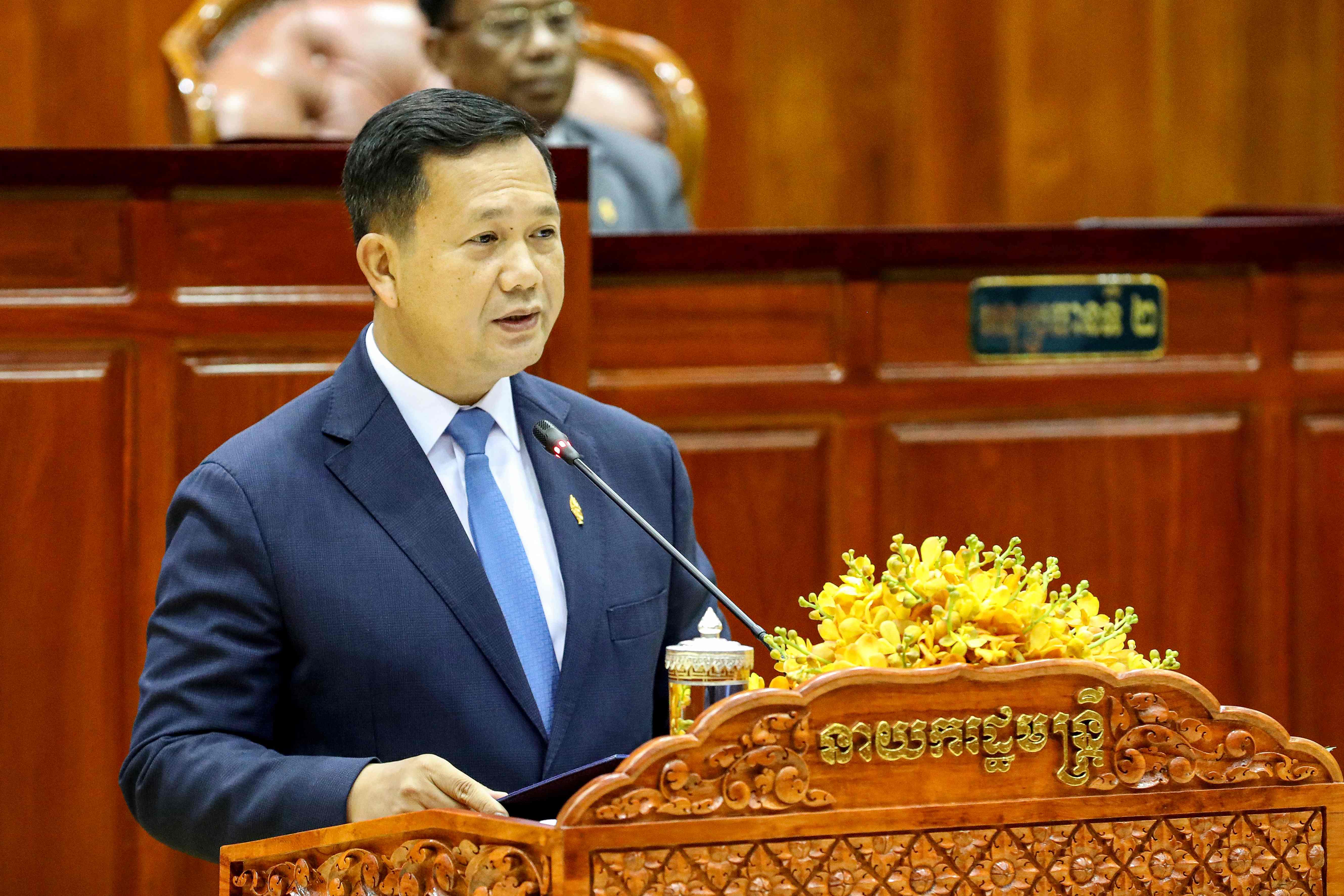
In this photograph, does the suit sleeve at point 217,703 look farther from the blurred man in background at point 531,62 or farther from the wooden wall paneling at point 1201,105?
the wooden wall paneling at point 1201,105

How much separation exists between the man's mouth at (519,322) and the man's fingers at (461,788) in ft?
1.31

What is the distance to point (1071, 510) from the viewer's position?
2721mm

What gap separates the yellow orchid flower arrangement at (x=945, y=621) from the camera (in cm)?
124

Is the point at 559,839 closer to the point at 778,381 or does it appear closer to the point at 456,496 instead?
the point at 456,496

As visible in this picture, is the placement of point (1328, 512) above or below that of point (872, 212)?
below

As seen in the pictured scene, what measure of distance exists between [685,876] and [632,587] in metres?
0.45

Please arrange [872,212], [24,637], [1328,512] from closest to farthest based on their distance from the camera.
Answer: [24,637], [1328,512], [872,212]

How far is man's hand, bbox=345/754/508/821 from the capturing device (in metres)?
1.22

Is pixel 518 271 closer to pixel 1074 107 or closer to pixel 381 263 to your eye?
pixel 381 263

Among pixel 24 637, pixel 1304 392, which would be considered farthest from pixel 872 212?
pixel 24 637

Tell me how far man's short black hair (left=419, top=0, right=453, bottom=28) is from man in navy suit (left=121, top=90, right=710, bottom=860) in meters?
1.54

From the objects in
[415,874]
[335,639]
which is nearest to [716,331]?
[335,639]

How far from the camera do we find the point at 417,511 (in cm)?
150

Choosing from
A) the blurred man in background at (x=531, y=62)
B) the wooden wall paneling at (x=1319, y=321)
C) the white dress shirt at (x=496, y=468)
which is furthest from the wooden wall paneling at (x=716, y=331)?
the white dress shirt at (x=496, y=468)
